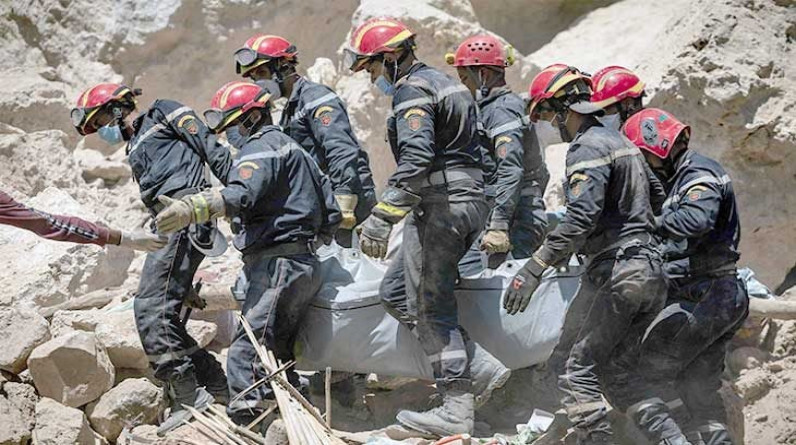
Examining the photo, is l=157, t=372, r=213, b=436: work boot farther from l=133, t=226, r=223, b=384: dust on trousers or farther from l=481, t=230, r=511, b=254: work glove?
l=481, t=230, r=511, b=254: work glove

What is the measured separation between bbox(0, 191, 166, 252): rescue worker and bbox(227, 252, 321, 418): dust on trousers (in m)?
0.78

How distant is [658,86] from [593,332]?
304 cm

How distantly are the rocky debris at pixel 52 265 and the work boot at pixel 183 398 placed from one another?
2048 mm

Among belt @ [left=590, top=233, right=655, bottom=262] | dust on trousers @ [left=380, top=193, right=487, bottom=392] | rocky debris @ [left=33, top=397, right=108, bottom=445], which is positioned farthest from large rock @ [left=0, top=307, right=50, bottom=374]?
belt @ [left=590, top=233, right=655, bottom=262]

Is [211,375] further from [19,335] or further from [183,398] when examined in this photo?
[19,335]

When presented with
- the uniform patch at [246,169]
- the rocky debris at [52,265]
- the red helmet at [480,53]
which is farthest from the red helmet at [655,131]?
the rocky debris at [52,265]

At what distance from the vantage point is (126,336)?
6672 mm

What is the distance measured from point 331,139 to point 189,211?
1.54 m

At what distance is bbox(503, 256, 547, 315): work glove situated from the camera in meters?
5.52

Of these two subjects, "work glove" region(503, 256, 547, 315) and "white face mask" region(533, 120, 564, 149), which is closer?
"work glove" region(503, 256, 547, 315)

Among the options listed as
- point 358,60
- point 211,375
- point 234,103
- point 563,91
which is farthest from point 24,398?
point 563,91

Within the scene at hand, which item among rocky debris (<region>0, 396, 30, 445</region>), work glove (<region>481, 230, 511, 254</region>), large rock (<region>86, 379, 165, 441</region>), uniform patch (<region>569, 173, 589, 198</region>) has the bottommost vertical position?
large rock (<region>86, 379, 165, 441</region>)

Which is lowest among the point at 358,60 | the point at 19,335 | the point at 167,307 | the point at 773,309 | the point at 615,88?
the point at 773,309

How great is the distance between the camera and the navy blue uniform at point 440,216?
576 centimetres
